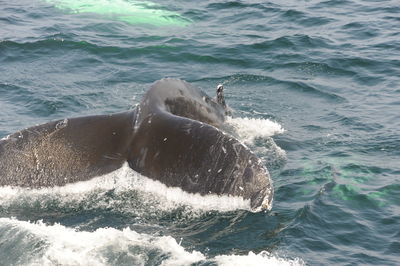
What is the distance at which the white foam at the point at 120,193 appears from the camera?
8500mm

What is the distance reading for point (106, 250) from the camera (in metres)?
8.06

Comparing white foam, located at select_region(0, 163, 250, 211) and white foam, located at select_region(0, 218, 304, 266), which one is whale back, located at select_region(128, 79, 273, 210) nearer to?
white foam, located at select_region(0, 163, 250, 211)

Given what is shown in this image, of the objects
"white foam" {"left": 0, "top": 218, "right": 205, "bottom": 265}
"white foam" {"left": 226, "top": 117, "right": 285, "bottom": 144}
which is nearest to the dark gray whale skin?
"white foam" {"left": 0, "top": 218, "right": 205, "bottom": 265}

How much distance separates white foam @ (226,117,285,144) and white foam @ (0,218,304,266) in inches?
175

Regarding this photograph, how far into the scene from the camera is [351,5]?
24672 millimetres

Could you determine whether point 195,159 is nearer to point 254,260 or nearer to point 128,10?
point 254,260

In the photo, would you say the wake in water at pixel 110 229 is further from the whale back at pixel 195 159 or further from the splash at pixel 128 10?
the splash at pixel 128 10

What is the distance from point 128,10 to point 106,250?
18.2 m

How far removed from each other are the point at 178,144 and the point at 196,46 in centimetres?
1181

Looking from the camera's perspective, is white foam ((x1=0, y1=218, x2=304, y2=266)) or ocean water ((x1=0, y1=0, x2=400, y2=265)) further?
ocean water ((x1=0, y1=0, x2=400, y2=265))

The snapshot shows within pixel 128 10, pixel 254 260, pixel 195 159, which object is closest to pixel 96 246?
pixel 195 159

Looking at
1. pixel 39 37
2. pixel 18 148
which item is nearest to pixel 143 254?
pixel 18 148

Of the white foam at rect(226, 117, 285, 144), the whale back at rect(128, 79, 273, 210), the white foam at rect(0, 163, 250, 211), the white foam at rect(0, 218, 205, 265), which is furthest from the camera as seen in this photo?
the white foam at rect(226, 117, 285, 144)

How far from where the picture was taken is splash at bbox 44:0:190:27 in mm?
23422
